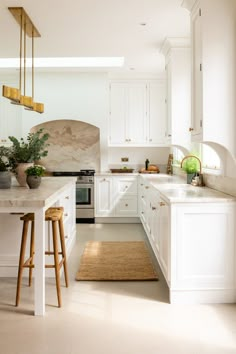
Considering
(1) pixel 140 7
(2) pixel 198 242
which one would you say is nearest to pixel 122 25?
(1) pixel 140 7

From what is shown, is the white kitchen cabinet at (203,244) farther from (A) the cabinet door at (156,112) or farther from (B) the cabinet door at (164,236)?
(A) the cabinet door at (156,112)

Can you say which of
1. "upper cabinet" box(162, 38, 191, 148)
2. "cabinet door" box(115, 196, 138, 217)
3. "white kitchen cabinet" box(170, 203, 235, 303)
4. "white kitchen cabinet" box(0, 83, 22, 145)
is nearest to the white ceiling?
"upper cabinet" box(162, 38, 191, 148)

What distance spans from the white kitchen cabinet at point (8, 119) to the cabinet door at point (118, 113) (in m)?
1.76

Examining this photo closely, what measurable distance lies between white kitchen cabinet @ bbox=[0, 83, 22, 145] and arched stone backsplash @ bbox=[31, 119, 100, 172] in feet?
1.87

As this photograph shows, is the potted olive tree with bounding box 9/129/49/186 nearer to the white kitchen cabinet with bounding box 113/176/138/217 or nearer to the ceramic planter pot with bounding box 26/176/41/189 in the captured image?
the ceramic planter pot with bounding box 26/176/41/189

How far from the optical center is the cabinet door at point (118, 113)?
794 cm

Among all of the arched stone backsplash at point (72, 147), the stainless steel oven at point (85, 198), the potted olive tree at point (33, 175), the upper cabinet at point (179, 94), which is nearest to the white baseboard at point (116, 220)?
the stainless steel oven at point (85, 198)

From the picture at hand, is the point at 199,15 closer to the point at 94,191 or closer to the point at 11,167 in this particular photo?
the point at 11,167

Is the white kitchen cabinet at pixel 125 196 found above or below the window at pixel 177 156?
below

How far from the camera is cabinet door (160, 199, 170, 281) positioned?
11.7 ft

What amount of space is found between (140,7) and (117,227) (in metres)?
3.84

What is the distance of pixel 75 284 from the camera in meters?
3.96

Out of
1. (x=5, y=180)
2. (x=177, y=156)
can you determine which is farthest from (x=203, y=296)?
(x=177, y=156)

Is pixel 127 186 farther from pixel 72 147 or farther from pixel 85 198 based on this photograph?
pixel 72 147
